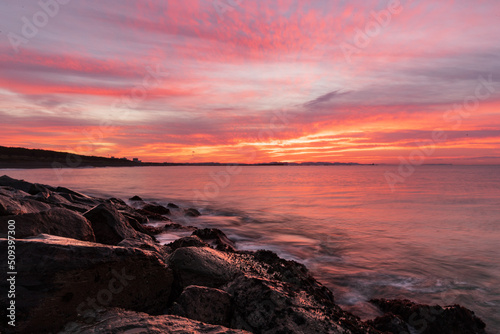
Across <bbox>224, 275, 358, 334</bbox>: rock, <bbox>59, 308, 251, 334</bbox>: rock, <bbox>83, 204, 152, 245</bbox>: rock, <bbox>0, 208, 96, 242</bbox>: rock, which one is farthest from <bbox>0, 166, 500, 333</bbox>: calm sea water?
<bbox>0, 208, 96, 242</bbox>: rock

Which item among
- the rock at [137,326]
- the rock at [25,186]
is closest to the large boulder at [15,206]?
the rock at [137,326]

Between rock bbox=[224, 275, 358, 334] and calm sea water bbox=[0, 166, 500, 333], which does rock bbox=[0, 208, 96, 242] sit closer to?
rock bbox=[224, 275, 358, 334]

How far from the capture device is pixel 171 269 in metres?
4.93

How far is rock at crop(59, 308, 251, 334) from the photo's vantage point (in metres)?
3.23

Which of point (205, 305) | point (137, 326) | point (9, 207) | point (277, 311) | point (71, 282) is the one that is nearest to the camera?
point (137, 326)

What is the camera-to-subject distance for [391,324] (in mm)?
5758

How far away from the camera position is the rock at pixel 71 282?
3.44 meters

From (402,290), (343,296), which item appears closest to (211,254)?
(343,296)

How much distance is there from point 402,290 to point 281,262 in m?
4.62

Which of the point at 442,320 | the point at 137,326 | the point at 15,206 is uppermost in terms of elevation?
the point at 15,206

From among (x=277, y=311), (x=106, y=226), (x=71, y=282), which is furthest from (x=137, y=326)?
(x=106, y=226)

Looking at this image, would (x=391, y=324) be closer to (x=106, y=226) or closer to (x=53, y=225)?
(x=106, y=226)

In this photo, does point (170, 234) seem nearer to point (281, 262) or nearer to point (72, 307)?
point (281, 262)

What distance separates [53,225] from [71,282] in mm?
2698
